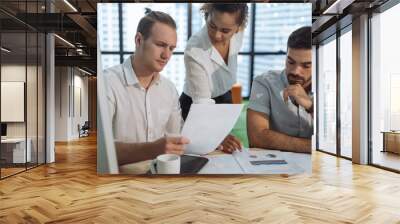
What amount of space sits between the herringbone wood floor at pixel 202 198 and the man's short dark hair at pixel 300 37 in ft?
7.18

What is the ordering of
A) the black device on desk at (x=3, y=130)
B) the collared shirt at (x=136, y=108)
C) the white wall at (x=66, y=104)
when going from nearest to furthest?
the collared shirt at (x=136, y=108)
the black device on desk at (x=3, y=130)
the white wall at (x=66, y=104)

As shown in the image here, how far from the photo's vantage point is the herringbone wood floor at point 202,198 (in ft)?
12.8

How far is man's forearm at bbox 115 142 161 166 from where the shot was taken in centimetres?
590

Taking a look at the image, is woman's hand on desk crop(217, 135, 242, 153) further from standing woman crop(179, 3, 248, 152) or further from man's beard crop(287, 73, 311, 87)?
man's beard crop(287, 73, 311, 87)

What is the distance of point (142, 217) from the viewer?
12.9 feet

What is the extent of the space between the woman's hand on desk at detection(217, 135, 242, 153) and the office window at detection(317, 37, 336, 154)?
474 cm

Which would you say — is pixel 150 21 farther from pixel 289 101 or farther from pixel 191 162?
pixel 289 101

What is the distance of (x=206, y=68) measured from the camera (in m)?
6.01

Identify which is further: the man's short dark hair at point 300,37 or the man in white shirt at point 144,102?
the man's short dark hair at point 300,37

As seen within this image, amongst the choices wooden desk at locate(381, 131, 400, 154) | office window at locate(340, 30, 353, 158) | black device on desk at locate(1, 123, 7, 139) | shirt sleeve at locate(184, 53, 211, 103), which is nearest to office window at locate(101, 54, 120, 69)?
shirt sleeve at locate(184, 53, 211, 103)

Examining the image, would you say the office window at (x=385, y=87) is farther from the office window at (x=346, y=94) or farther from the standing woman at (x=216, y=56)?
the standing woman at (x=216, y=56)

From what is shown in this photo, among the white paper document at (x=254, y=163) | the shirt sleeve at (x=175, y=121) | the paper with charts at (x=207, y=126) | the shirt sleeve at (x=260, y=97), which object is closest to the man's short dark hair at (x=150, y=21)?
the shirt sleeve at (x=175, y=121)

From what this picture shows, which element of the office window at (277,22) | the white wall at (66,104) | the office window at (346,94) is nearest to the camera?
the office window at (277,22)

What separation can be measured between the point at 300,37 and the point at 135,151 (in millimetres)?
3234
